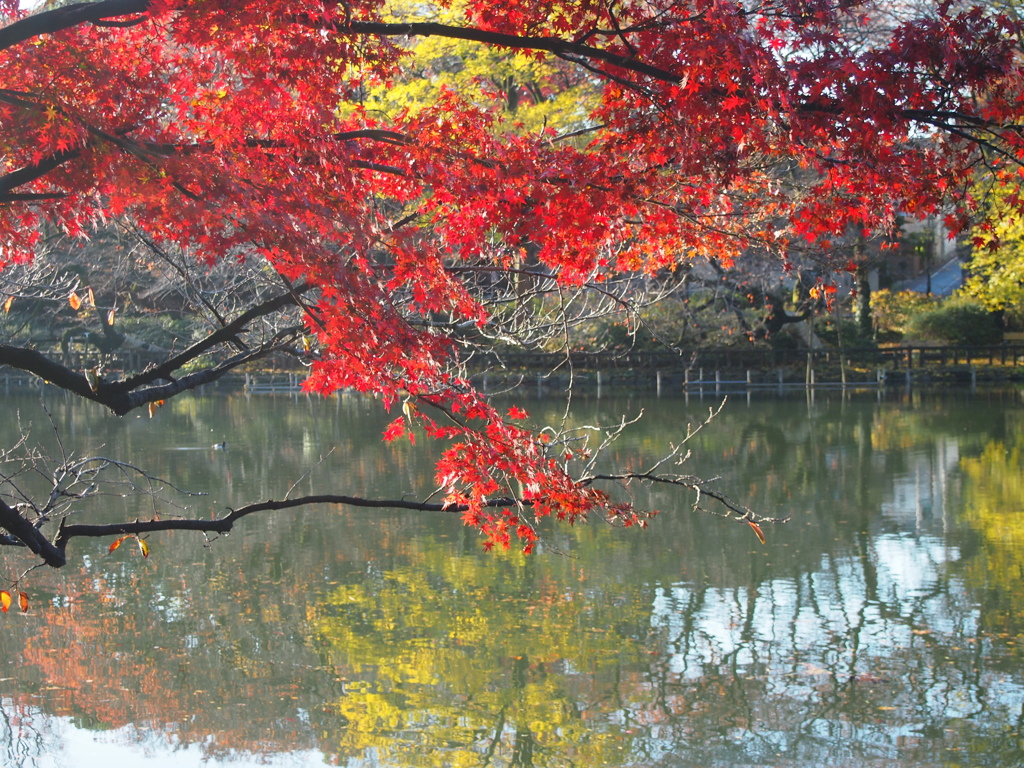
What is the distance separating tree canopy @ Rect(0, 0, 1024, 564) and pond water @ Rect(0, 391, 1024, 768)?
178cm

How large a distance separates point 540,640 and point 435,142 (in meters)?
3.87

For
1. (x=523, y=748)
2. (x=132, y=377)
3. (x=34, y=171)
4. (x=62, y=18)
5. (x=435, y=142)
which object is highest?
(x=62, y=18)

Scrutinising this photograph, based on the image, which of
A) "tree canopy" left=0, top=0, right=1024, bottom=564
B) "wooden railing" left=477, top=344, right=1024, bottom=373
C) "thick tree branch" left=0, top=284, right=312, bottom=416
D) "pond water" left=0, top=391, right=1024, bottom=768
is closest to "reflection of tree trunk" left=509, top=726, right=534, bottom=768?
"pond water" left=0, top=391, right=1024, bottom=768

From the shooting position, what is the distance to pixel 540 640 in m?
6.98

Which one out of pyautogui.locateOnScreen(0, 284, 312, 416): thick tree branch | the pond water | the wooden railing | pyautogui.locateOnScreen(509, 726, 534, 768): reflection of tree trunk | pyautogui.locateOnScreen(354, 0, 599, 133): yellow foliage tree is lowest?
pyautogui.locateOnScreen(509, 726, 534, 768): reflection of tree trunk

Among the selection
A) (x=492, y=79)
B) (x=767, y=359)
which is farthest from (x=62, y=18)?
(x=767, y=359)

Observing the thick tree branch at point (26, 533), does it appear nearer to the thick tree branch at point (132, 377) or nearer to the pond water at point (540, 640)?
the thick tree branch at point (132, 377)

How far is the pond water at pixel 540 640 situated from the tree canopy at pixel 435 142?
5.84ft

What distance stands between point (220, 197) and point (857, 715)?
4.44 metres

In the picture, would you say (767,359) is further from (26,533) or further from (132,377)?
(26,533)

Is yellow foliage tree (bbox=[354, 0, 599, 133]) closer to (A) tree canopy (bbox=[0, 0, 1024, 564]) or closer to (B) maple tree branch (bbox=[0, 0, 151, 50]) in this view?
(A) tree canopy (bbox=[0, 0, 1024, 564])

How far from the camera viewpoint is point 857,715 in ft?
18.6

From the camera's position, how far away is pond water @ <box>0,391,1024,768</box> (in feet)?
18.0

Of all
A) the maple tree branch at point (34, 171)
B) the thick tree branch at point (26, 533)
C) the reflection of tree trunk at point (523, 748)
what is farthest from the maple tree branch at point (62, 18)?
the reflection of tree trunk at point (523, 748)
